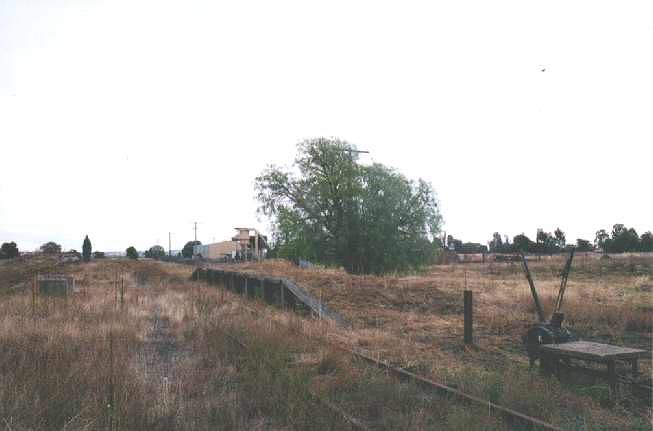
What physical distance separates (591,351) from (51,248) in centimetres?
8748

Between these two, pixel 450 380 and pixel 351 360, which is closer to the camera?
pixel 450 380

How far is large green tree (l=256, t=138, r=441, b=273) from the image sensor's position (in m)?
37.5

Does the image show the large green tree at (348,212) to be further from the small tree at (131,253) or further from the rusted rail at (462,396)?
the small tree at (131,253)

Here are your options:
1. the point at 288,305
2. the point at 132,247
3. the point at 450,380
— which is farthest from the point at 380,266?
the point at 132,247

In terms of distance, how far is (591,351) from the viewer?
6582 millimetres

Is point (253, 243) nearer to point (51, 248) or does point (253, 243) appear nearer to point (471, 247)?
point (51, 248)

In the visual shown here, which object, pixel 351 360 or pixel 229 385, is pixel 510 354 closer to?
pixel 351 360

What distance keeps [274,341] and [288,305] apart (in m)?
6.08

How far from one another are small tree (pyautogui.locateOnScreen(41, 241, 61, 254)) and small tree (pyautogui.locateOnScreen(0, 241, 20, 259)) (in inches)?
151

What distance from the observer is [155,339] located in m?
10.4

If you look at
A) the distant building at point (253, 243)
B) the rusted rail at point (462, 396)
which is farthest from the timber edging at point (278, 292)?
the distant building at point (253, 243)

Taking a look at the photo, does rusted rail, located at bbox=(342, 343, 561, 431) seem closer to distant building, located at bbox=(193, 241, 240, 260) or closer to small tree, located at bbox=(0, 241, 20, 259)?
small tree, located at bbox=(0, 241, 20, 259)

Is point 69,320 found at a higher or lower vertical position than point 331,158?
lower

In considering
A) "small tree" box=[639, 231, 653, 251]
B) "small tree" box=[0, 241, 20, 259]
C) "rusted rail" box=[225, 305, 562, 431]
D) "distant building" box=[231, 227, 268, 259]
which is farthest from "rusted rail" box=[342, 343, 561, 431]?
"small tree" box=[639, 231, 653, 251]
